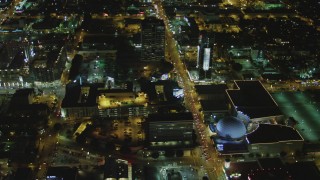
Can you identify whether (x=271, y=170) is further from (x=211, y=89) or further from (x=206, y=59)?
(x=206, y=59)

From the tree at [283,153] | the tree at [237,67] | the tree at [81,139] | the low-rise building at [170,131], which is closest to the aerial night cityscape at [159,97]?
the tree at [283,153]

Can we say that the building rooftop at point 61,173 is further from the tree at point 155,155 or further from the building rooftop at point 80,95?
the building rooftop at point 80,95

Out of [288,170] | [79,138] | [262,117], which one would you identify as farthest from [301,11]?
[79,138]

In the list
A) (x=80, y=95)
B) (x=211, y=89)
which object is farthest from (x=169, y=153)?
(x=80, y=95)

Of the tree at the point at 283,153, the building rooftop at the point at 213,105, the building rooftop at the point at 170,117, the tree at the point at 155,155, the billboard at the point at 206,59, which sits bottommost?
the tree at the point at 283,153

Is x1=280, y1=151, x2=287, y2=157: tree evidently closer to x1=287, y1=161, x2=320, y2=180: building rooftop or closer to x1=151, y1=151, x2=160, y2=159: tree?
x1=287, y1=161, x2=320, y2=180: building rooftop

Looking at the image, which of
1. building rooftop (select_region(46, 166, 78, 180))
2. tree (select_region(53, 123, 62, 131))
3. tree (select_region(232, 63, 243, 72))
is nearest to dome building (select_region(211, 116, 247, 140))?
building rooftop (select_region(46, 166, 78, 180))

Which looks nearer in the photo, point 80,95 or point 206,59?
point 80,95
